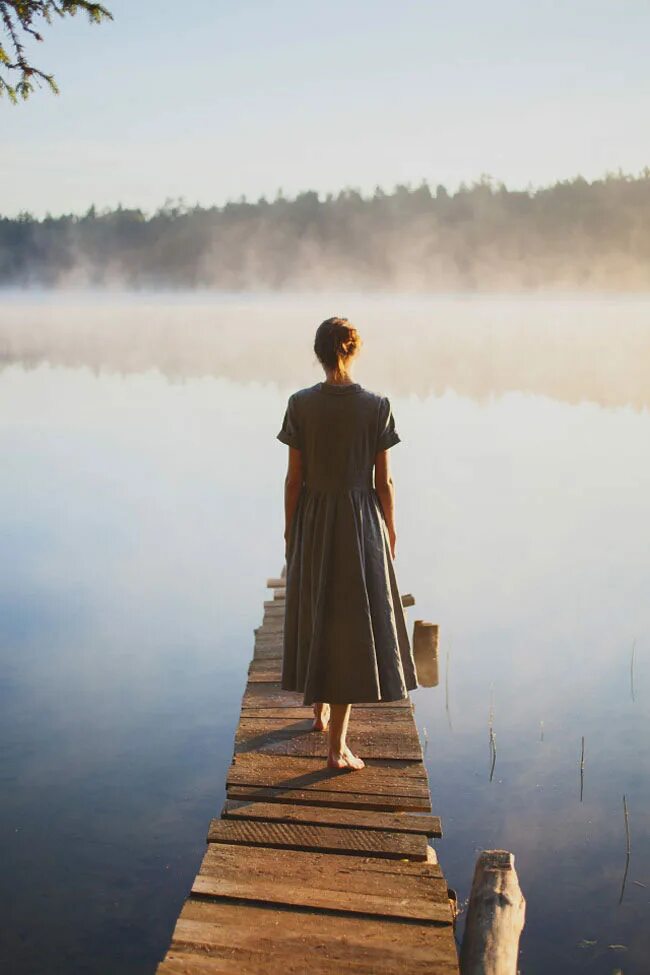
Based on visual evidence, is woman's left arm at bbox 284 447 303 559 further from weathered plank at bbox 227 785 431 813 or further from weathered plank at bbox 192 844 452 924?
weathered plank at bbox 192 844 452 924

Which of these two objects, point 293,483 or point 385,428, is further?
point 293,483

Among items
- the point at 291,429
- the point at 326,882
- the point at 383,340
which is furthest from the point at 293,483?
the point at 383,340

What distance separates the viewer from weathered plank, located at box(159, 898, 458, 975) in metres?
2.97

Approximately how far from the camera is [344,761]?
4156 mm

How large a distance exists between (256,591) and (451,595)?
187cm

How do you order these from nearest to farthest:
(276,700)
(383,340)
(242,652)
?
(276,700), (242,652), (383,340)

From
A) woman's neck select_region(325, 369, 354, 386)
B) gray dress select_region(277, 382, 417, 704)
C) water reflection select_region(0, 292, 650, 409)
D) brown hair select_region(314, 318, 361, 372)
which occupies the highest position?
water reflection select_region(0, 292, 650, 409)

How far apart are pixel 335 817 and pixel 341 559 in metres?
0.95

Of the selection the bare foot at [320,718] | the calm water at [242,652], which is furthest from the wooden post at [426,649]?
the bare foot at [320,718]

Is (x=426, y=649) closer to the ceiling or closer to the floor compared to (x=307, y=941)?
closer to the ceiling

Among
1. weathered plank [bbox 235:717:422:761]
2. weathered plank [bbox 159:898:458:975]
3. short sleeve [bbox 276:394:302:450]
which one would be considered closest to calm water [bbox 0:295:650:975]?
weathered plank [bbox 235:717:422:761]

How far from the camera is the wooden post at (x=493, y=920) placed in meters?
3.46

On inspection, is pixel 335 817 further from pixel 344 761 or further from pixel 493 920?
pixel 493 920

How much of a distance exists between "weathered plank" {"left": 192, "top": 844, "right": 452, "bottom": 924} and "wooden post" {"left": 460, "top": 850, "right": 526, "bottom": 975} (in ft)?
0.97
